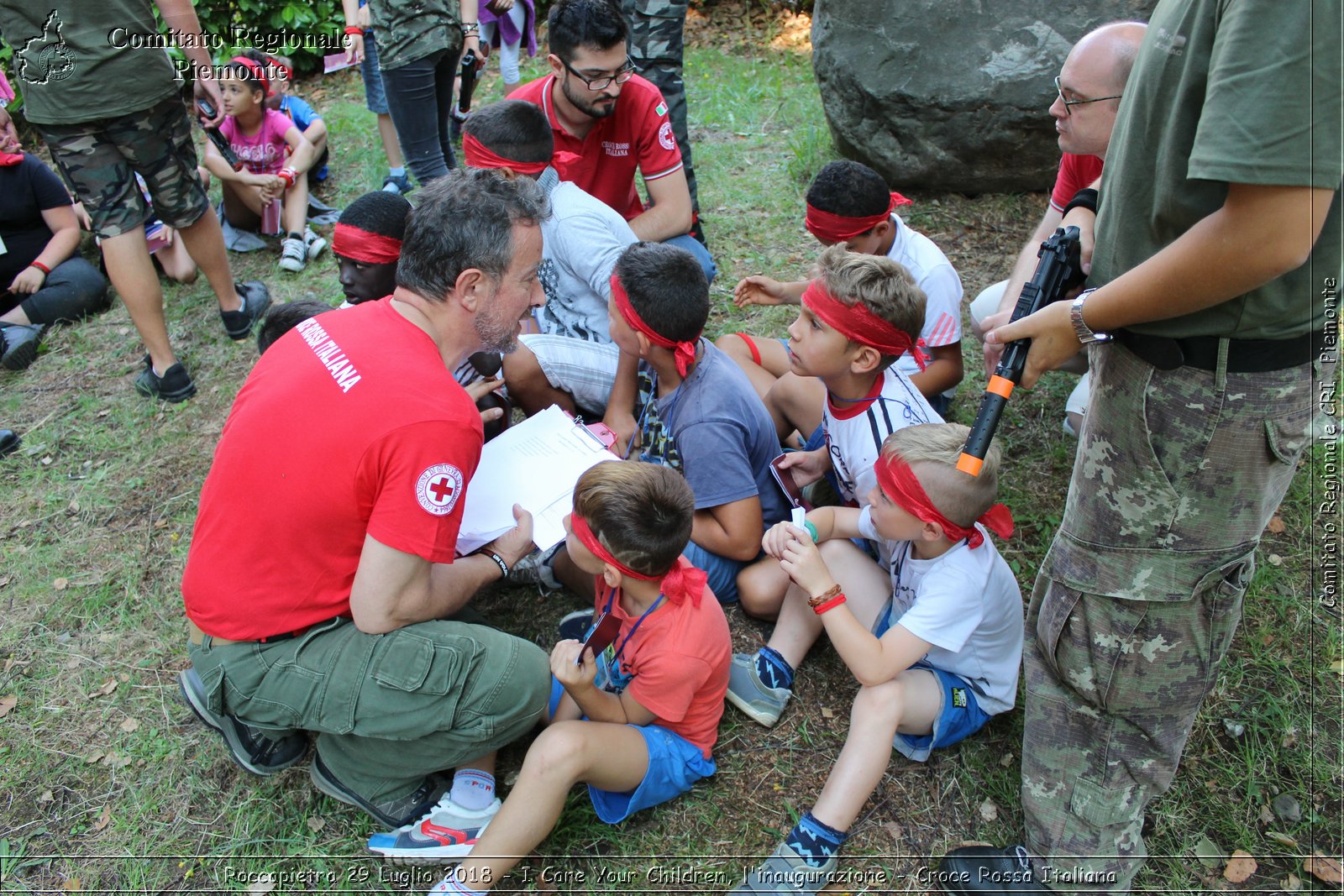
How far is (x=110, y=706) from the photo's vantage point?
3016 millimetres

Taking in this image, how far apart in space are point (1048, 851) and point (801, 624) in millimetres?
952

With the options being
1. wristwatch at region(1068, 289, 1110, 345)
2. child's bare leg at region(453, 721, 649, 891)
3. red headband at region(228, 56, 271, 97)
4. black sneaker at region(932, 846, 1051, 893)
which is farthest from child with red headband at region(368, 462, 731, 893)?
red headband at region(228, 56, 271, 97)

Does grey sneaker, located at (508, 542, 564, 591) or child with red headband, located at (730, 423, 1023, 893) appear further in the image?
grey sneaker, located at (508, 542, 564, 591)

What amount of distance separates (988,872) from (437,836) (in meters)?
1.51

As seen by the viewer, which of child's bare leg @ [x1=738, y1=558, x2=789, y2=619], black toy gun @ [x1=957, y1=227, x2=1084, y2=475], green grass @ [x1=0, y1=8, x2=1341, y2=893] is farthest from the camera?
child's bare leg @ [x1=738, y1=558, x2=789, y2=619]

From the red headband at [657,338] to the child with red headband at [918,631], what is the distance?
812 mm

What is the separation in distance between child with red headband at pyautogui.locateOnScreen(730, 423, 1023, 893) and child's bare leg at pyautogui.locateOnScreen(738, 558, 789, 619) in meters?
0.52

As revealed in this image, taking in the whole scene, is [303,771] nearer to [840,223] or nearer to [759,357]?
[759,357]

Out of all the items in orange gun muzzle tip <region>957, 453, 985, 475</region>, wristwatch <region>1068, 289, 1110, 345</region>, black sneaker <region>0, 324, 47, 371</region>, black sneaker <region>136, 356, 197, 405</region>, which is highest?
wristwatch <region>1068, 289, 1110, 345</region>

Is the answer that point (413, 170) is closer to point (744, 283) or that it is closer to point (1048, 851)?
point (744, 283)

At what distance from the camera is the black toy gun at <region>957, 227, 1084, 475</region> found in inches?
78.0

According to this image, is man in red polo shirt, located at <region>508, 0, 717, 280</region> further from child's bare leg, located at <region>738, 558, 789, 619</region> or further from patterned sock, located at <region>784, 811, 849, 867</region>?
patterned sock, located at <region>784, 811, 849, 867</region>

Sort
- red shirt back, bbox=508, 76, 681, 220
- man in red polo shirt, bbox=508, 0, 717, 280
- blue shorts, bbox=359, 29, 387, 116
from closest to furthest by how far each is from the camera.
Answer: man in red polo shirt, bbox=508, 0, 717, 280
red shirt back, bbox=508, 76, 681, 220
blue shorts, bbox=359, 29, 387, 116

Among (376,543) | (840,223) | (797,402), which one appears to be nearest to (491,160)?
(840,223)
